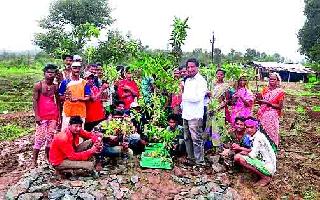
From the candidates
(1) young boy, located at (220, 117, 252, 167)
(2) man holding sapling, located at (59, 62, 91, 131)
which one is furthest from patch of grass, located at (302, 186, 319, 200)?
(2) man holding sapling, located at (59, 62, 91, 131)

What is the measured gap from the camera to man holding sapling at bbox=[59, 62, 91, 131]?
21.6 feet

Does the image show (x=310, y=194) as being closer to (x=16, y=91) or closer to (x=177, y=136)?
(x=177, y=136)

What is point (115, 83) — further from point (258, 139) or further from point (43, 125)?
point (258, 139)

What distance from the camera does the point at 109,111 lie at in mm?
8133

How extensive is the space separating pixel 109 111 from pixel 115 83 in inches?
25.6

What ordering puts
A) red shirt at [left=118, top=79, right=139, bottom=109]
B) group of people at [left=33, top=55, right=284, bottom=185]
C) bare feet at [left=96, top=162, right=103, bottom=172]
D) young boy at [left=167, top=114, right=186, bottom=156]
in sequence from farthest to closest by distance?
red shirt at [left=118, top=79, right=139, bottom=109] < young boy at [left=167, top=114, right=186, bottom=156] < bare feet at [left=96, top=162, right=103, bottom=172] < group of people at [left=33, top=55, right=284, bottom=185]

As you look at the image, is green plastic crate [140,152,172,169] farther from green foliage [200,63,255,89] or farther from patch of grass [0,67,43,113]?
patch of grass [0,67,43,113]

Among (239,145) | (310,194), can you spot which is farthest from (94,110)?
(310,194)

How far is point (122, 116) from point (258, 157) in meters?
2.28

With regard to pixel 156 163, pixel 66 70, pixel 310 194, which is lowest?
pixel 310 194

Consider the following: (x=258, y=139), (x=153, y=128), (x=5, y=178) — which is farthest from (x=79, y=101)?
→ (x=258, y=139)

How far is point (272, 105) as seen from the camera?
296 inches

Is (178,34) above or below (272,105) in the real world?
above

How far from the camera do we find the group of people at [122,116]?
20.1 ft
